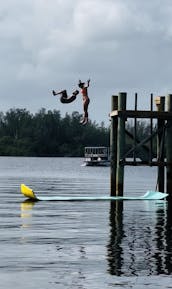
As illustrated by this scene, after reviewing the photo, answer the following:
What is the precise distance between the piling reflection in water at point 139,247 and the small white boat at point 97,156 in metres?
129

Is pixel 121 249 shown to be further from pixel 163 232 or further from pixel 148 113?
pixel 148 113

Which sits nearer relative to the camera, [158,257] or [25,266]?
[25,266]

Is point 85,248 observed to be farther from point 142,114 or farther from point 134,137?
point 134,137

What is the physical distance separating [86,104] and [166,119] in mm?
5137

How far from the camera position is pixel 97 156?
159 m

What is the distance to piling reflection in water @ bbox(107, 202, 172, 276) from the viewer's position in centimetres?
1689

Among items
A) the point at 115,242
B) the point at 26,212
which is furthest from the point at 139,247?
the point at 26,212

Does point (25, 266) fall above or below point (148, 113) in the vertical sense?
below

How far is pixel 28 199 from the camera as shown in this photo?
124 feet

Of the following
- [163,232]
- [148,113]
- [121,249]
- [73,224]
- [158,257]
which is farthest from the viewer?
[148,113]

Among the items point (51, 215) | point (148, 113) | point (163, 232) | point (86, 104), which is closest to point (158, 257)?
point (163, 232)

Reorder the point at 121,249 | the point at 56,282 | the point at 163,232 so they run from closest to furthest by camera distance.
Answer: the point at 56,282
the point at 121,249
the point at 163,232

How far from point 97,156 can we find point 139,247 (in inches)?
5461

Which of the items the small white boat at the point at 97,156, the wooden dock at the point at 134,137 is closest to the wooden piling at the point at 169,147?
the wooden dock at the point at 134,137
